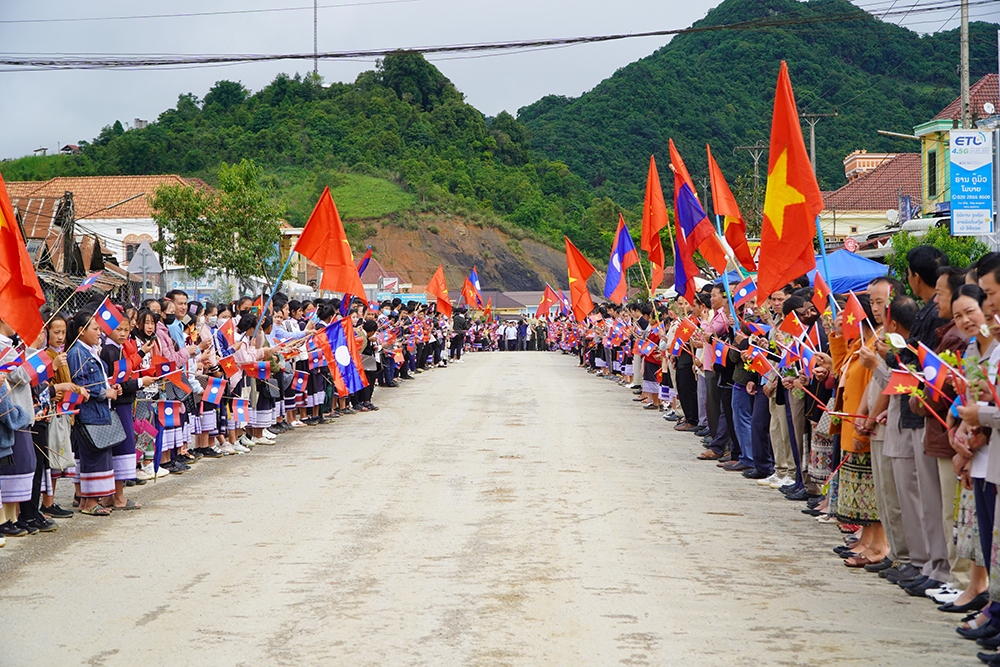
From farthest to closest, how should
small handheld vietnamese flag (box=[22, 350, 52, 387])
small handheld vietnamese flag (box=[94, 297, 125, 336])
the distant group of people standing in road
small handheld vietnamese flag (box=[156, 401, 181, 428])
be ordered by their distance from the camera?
1. small handheld vietnamese flag (box=[156, 401, 181, 428])
2. small handheld vietnamese flag (box=[94, 297, 125, 336])
3. small handheld vietnamese flag (box=[22, 350, 52, 387])
4. the distant group of people standing in road

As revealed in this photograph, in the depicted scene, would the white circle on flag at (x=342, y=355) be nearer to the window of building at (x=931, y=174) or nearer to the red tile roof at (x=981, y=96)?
the red tile roof at (x=981, y=96)

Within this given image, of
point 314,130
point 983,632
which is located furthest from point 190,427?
point 314,130

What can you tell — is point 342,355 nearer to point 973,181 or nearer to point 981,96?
point 973,181

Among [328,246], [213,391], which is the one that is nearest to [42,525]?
[213,391]

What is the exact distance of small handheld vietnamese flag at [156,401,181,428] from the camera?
40.3 feet

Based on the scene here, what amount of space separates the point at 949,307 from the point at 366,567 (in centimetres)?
405

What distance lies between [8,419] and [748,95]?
95561mm

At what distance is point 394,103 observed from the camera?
111125mm

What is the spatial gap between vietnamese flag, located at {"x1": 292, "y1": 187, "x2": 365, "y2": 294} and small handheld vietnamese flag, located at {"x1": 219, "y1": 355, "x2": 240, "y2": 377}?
2.20 m

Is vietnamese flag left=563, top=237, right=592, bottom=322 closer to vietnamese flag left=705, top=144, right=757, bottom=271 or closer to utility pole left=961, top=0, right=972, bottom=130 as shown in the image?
utility pole left=961, top=0, right=972, bottom=130

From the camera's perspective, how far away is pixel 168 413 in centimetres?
1240

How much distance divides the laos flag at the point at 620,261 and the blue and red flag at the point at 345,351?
288 inches

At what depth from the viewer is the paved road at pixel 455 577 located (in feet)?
18.8

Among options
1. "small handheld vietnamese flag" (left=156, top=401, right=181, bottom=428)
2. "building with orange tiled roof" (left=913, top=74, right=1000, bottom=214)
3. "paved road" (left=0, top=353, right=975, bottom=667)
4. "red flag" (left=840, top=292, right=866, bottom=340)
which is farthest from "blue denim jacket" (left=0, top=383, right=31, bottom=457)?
"building with orange tiled roof" (left=913, top=74, right=1000, bottom=214)
